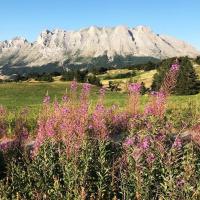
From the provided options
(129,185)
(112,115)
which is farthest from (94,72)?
(129,185)

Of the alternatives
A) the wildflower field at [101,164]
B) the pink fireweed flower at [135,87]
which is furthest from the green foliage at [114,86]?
the wildflower field at [101,164]

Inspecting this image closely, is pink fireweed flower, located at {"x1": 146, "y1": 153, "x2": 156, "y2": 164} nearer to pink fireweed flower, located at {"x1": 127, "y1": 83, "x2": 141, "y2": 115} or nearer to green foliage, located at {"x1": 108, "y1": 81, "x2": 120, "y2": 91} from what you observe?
pink fireweed flower, located at {"x1": 127, "y1": 83, "x2": 141, "y2": 115}

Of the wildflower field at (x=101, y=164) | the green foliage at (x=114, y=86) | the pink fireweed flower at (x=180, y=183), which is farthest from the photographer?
the green foliage at (x=114, y=86)

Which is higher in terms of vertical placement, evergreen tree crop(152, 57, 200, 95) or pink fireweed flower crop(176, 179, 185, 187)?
pink fireweed flower crop(176, 179, 185, 187)

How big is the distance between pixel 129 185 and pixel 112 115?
357 inches

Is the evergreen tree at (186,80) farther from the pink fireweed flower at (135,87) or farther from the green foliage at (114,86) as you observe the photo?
the pink fireweed flower at (135,87)

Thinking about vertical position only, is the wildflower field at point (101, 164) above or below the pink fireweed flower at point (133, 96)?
below

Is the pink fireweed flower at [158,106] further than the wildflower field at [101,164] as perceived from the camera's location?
Yes

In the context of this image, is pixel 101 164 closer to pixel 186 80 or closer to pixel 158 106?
pixel 158 106

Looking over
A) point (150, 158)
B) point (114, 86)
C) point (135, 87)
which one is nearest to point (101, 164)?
point (150, 158)

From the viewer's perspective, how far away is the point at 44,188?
9672mm

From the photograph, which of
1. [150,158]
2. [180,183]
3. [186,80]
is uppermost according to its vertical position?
[150,158]

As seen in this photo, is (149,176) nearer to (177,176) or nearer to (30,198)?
(177,176)

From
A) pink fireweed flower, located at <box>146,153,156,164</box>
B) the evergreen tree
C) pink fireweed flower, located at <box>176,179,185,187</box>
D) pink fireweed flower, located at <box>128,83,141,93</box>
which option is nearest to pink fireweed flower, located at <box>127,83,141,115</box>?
pink fireweed flower, located at <box>128,83,141,93</box>
